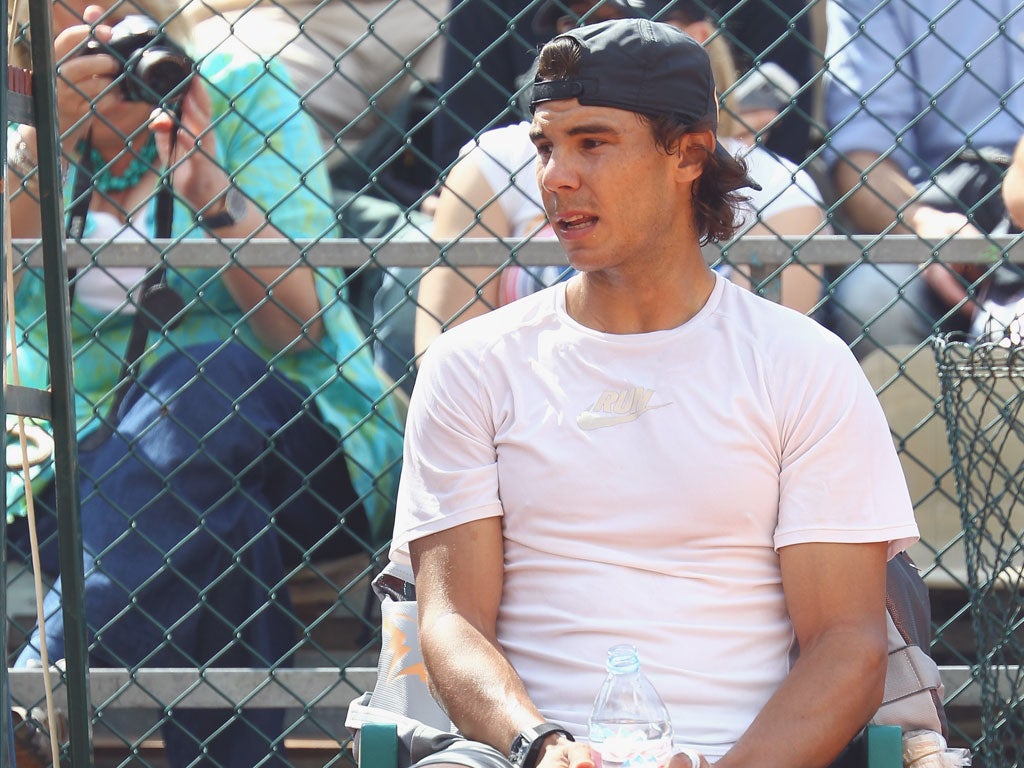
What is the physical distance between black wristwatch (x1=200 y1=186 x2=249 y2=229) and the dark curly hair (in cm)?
132

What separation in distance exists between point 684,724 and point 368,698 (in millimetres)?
542

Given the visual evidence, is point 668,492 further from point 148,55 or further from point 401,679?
point 148,55

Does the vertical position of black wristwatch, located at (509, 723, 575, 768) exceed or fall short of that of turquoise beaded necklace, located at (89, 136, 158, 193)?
it falls short

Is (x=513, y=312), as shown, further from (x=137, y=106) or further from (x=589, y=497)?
(x=137, y=106)

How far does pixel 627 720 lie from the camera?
2057mm

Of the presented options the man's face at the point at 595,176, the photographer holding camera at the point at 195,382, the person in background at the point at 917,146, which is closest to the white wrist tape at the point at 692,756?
the man's face at the point at 595,176

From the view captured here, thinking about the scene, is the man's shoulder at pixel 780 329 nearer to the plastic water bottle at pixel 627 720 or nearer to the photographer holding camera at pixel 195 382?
the plastic water bottle at pixel 627 720

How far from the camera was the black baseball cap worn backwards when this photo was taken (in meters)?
2.31

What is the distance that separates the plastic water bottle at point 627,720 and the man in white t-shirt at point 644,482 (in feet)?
0.32

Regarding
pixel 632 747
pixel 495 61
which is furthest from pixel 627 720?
pixel 495 61

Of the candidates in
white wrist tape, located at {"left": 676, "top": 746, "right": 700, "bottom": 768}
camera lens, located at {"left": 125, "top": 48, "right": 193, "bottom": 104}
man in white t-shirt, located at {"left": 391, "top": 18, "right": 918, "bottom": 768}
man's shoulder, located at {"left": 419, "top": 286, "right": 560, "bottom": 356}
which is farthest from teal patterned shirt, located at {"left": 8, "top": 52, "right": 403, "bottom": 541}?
white wrist tape, located at {"left": 676, "top": 746, "right": 700, "bottom": 768}

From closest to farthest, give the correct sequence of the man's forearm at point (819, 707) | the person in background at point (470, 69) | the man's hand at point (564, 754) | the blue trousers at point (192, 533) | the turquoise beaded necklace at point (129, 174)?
1. the man's hand at point (564, 754)
2. the man's forearm at point (819, 707)
3. the blue trousers at point (192, 533)
4. the turquoise beaded necklace at point (129, 174)
5. the person in background at point (470, 69)

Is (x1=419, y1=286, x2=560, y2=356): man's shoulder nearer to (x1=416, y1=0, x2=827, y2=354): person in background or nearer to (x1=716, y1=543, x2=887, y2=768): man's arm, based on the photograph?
(x1=716, y1=543, x2=887, y2=768): man's arm

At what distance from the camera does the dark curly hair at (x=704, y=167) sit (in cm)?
234
